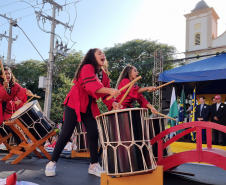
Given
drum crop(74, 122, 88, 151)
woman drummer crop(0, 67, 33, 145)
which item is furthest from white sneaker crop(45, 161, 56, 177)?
drum crop(74, 122, 88, 151)

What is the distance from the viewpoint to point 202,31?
26.1 m

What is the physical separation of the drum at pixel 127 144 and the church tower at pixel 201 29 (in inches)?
989

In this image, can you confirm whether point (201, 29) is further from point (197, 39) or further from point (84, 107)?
point (84, 107)

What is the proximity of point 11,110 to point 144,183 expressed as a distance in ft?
10.3

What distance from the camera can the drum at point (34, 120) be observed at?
11.8ft

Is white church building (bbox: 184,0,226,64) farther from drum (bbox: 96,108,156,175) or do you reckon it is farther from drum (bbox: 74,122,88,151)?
drum (bbox: 96,108,156,175)

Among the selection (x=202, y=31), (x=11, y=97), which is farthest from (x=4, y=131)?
(x=202, y=31)

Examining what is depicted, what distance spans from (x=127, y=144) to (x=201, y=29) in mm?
27133

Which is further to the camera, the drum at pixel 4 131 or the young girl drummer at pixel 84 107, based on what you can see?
the drum at pixel 4 131

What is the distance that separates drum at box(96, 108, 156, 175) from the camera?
77.2 inches

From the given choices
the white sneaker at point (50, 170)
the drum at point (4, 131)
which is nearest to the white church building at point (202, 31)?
the drum at point (4, 131)

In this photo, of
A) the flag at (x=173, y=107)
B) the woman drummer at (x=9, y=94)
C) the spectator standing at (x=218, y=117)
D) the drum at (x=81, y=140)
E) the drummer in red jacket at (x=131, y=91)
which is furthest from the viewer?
the flag at (x=173, y=107)

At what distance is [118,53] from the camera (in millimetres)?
24234

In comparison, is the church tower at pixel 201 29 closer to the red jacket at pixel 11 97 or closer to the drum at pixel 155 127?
the red jacket at pixel 11 97
